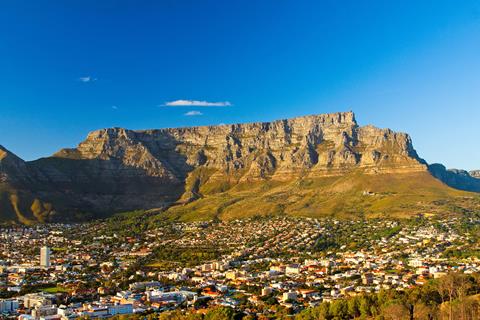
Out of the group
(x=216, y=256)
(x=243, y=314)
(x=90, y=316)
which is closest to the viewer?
(x=243, y=314)

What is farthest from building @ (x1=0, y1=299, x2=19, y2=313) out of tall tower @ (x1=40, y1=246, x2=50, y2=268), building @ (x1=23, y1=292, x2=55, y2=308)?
tall tower @ (x1=40, y1=246, x2=50, y2=268)

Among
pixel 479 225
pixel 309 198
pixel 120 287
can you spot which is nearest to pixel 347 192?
pixel 309 198

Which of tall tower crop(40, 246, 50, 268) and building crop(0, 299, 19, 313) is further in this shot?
tall tower crop(40, 246, 50, 268)

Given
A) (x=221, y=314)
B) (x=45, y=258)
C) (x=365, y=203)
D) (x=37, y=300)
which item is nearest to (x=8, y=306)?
(x=37, y=300)

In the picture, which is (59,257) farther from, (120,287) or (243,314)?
(243,314)

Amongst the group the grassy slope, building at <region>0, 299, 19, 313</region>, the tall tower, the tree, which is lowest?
building at <region>0, 299, 19, 313</region>

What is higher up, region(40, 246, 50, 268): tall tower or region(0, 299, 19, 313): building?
region(40, 246, 50, 268): tall tower

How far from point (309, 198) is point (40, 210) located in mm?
89770

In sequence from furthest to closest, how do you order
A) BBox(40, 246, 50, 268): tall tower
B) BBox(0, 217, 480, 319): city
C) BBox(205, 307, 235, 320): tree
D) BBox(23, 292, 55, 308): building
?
1. BBox(40, 246, 50, 268): tall tower
2. BBox(23, 292, 55, 308): building
3. BBox(0, 217, 480, 319): city
4. BBox(205, 307, 235, 320): tree

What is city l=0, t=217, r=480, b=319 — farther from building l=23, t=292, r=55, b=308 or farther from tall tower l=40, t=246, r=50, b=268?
tall tower l=40, t=246, r=50, b=268

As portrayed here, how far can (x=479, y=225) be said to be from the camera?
430 ft

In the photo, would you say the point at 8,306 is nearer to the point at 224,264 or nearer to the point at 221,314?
the point at 221,314

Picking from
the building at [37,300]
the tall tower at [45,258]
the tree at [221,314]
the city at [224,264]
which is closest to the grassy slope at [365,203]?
the city at [224,264]

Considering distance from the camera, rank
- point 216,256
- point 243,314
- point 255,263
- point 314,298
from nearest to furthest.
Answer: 1. point 243,314
2. point 314,298
3. point 255,263
4. point 216,256
